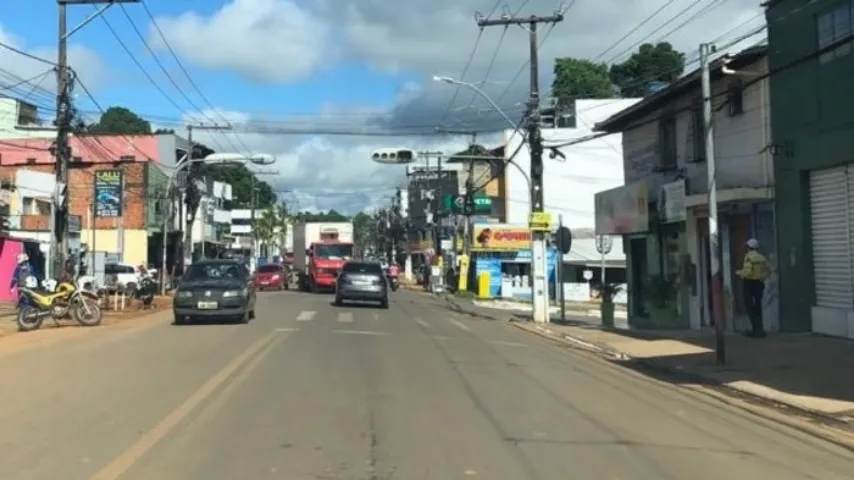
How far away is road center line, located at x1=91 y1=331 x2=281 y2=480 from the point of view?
782 cm

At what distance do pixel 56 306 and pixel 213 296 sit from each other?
4.03 meters

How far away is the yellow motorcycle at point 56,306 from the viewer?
23938 millimetres

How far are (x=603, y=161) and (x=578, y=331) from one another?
4408 centimetres

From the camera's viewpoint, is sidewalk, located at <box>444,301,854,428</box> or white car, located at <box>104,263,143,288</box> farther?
white car, located at <box>104,263,143,288</box>

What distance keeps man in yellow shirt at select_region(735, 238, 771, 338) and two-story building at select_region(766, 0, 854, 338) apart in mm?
878

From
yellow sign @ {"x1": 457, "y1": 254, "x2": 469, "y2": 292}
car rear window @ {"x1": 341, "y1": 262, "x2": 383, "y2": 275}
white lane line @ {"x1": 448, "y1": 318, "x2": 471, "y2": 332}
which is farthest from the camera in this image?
yellow sign @ {"x1": 457, "y1": 254, "x2": 469, "y2": 292}

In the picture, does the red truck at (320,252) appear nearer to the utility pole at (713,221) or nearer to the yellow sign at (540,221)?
the yellow sign at (540,221)

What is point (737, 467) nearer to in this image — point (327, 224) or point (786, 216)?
point (786, 216)

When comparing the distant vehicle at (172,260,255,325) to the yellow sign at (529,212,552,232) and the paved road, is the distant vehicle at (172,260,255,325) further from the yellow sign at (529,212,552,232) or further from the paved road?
the yellow sign at (529,212,552,232)

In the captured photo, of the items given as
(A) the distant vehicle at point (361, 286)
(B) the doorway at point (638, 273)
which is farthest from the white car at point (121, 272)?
(B) the doorway at point (638, 273)

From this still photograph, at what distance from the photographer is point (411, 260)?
122 metres

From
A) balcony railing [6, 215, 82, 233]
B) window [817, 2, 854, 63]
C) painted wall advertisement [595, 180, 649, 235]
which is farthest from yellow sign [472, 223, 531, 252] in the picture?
window [817, 2, 854, 63]

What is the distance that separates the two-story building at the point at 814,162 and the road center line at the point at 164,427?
11625 millimetres

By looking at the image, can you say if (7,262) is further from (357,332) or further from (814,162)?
(814,162)
